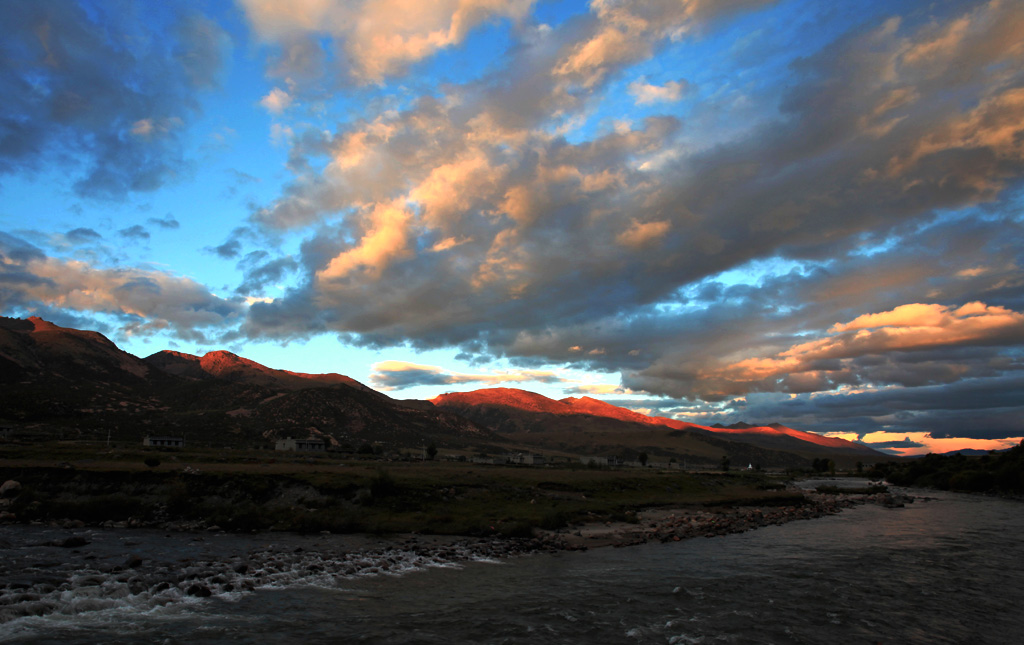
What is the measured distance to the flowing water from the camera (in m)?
17.9

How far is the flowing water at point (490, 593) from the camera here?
17906 millimetres

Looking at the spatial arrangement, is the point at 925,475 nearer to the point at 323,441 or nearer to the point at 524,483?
the point at 524,483

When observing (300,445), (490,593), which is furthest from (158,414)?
(490,593)

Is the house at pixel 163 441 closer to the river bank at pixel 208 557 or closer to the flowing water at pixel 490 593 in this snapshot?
the river bank at pixel 208 557

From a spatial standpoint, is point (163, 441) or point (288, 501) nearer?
point (288, 501)

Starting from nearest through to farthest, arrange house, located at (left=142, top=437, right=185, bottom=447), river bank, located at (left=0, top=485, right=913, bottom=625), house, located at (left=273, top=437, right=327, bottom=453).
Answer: river bank, located at (left=0, top=485, right=913, bottom=625), house, located at (left=142, top=437, right=185, bottom=447), house, located at (left=273, top=437, right=327, bottom=453)

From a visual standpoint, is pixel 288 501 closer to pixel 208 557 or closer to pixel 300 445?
pixel 208 557

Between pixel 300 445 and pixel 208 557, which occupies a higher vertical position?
pixel 300 445

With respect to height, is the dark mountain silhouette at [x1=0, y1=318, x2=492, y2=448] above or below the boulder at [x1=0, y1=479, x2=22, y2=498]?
above

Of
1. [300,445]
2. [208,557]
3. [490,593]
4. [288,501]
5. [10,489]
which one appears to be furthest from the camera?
[300,445]

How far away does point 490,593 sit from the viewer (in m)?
22.8

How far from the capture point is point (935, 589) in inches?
1014

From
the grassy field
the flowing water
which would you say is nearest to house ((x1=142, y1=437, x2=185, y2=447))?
the grassy field

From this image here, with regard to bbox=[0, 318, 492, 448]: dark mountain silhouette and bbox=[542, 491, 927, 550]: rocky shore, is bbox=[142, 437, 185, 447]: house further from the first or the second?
bbox=[542, 491, 927, 550]: rocky shore
